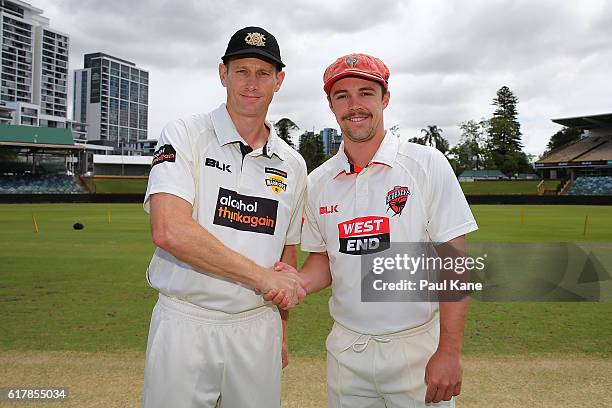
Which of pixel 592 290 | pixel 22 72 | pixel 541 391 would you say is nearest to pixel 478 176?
pixel 592 290

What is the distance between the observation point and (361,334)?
2518mm

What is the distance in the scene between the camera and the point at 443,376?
233 centimetres

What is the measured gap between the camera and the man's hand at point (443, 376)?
2.33 m

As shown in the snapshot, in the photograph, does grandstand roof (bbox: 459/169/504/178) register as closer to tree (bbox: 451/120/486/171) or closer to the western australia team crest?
tree (bbox: 451/120/486/171)

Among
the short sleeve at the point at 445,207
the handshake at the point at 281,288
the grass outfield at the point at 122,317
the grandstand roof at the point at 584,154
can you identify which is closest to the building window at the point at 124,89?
the grandstand roof at the point at 584,154

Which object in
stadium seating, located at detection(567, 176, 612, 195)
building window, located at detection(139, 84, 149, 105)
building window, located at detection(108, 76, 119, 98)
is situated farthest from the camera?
building window, located at detection(139, 84, 149, 105)

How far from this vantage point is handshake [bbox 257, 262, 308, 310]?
2.34m

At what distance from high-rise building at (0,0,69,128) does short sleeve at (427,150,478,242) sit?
439 ft

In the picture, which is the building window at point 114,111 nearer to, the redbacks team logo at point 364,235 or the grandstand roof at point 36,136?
the grandstand roof at point 36,136

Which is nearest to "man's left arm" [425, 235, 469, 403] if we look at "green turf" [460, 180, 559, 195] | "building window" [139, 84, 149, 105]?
"green turf" [460, 180, 559, 195]

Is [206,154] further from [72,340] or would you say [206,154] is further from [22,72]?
[22,72]

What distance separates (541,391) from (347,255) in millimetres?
2643

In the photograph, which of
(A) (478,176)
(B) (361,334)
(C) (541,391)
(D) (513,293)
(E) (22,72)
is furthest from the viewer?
(E) (22,72)

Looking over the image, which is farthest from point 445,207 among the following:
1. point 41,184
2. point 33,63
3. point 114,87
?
point 114,87
